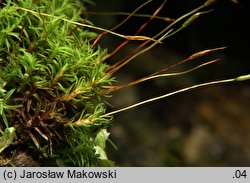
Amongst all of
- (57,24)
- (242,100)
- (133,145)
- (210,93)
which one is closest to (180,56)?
(210,93)

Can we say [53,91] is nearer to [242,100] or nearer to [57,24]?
[57,24]

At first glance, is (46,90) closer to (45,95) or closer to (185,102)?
(45,95)

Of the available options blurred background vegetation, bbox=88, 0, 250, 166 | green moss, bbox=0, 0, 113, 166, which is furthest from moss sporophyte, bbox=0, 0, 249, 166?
blurred background vegetation, bbox=88, 0, 250, 166

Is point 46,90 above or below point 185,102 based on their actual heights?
below

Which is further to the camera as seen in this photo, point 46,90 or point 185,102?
point 185,102

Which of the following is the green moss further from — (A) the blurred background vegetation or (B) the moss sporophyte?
(A) the blurred background vegetation

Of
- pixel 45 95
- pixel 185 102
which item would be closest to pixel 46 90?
pixel 45 95

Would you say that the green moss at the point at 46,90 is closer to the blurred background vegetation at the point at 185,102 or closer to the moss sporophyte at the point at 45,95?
the moss sporophyte at the point at 45,95

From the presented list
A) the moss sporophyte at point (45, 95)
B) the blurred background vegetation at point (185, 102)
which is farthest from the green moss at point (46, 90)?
the blurred background vegetation at point (185, 102)
